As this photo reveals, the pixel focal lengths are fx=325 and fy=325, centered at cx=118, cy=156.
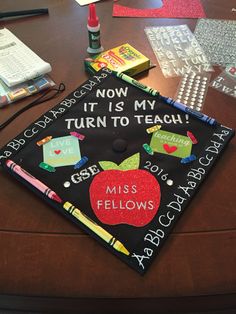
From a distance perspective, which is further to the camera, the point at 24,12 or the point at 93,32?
the point at 24,12

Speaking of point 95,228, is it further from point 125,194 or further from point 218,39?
point 218,39

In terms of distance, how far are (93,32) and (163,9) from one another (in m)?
0.32

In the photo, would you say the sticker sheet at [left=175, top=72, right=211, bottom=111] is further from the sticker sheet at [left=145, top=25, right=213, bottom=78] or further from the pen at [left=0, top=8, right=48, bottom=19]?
the pen at [left=0, top=8, right=48, bottom=19]

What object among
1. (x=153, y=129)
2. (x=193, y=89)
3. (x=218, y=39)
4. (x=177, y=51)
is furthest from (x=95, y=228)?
(x=218, y=39)

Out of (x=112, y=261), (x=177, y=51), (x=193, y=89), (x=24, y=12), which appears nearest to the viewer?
(x=112, y=261)

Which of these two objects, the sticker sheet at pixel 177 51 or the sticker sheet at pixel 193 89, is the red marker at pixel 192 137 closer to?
the sticker sheet at pixel 193 89

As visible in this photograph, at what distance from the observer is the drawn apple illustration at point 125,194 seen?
0.55 meters

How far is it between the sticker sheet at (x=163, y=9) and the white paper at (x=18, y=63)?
0.33 m

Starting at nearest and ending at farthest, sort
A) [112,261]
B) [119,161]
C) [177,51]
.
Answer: [112,261]
[119,161]
[177,51]

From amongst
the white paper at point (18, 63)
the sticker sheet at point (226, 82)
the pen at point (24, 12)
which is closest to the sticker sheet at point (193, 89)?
the sticker sheet at point (226, 82)

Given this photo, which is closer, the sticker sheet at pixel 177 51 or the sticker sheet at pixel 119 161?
the sticker sheet at pixel 119 161

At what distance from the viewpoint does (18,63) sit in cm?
83

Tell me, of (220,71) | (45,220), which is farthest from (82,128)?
(220,71)

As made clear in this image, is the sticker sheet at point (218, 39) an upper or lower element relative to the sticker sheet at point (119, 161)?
upper
